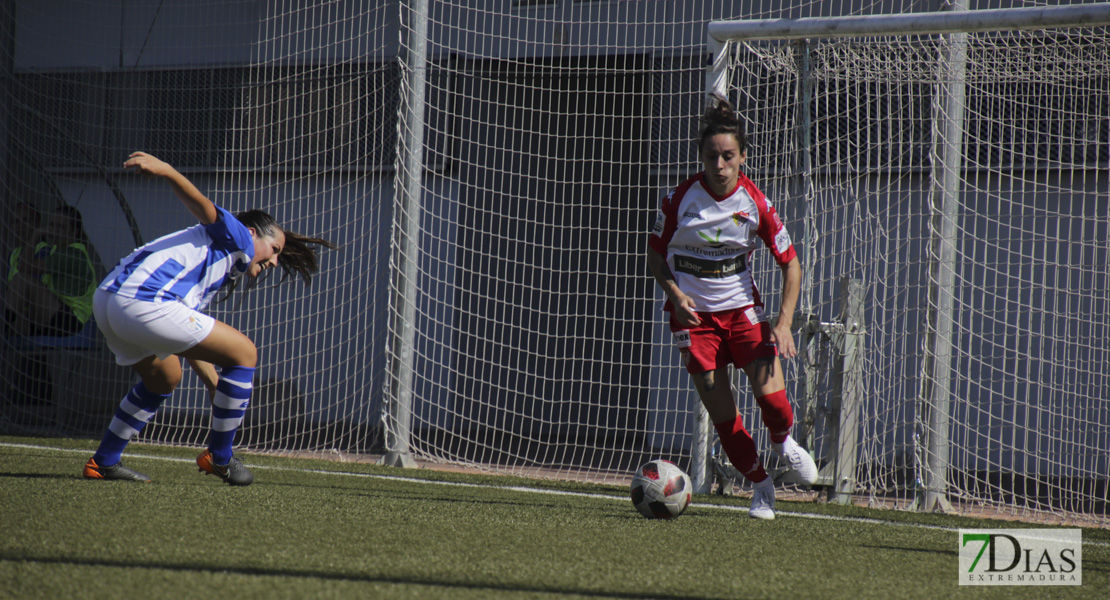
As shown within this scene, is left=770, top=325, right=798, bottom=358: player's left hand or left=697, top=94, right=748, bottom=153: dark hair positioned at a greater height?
left=697, top=94, right=748, bottom=153: dark hair

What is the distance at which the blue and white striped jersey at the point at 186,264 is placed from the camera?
3885mm

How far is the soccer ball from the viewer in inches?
Result: 151

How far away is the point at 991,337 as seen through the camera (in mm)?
6312

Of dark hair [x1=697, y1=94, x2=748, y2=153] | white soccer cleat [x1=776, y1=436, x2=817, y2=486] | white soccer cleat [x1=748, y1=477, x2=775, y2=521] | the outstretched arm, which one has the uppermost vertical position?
dark hair [x1=697, y1=94, x2=748, y2=153]

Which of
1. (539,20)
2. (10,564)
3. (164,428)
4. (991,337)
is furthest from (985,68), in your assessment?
(164,428)

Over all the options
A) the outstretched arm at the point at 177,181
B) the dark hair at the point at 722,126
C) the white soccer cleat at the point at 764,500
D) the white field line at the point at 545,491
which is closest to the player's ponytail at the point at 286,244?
the outstretched arm at the point at 177,181

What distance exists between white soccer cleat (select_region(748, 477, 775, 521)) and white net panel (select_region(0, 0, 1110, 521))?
1.27m

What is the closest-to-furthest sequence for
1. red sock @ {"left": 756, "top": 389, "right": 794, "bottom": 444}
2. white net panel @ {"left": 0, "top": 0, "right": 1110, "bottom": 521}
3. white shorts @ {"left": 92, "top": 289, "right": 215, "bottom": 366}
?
white shorts @ {"left": 92, "top": 289, "right": 215, "bottom": 366}
red sock @ {"left": 756, "top": 389, "right": 794, "bottom": 444}
white net panel @ {"left": 0, "top": 0, "right": 1110, "bottom": 521}

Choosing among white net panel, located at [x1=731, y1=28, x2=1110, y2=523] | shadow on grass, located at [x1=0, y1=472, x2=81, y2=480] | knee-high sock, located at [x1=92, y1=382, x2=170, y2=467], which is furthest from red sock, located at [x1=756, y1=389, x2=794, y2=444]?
shadow on grass, located at [x1=0, y1=472, x2=81, y2=480]

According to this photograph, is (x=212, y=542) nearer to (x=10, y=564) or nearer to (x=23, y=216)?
(x=10, y=564)

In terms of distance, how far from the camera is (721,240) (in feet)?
13.6

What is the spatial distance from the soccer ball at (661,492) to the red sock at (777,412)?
479 millimetres

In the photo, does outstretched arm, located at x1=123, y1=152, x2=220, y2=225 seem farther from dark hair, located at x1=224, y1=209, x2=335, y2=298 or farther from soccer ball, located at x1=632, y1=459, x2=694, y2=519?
soccer ball, located at x1=632, y1=459, x2=694, y2=519

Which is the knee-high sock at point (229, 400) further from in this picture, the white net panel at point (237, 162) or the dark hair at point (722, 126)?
the white net panel at point (237, 162)
